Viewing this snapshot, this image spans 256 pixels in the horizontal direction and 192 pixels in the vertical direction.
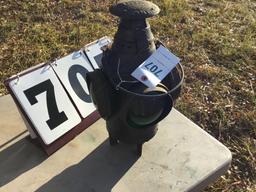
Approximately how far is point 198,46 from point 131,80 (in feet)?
6.68

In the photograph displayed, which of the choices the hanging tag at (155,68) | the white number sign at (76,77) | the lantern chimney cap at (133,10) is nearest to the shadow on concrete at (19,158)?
the white number sign at (76,77)

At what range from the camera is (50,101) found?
2.03 metres

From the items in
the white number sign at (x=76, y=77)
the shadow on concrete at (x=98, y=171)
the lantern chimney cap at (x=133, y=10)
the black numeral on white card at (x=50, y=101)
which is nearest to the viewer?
the lantern chimney cap at (x=133, y=10)

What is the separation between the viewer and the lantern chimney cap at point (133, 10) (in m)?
1.61

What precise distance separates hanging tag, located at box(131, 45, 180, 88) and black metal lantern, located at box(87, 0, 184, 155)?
47 millimetres

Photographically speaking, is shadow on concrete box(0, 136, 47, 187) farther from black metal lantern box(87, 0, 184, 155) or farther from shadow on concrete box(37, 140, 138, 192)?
black metal lantern box(87, 0, 184, 155)

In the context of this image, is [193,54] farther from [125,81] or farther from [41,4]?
[125,81]

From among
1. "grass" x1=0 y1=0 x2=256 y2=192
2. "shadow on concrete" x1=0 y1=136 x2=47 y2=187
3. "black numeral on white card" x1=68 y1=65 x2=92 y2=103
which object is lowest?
"grass" x1=0 y1=0 x2=256 y2=192

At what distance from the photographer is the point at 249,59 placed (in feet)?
11.4

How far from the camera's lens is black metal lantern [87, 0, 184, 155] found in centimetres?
166

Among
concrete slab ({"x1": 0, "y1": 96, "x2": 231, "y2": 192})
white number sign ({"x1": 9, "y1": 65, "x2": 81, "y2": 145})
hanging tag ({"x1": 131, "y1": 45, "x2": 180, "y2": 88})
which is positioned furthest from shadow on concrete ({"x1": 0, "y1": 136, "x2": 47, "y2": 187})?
hanging tag ({"x1": 131, "y1": 45, "x2": 180, "y2": 88})

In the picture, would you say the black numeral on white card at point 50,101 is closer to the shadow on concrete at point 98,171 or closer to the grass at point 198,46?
the shadow on concrete at point 98,171

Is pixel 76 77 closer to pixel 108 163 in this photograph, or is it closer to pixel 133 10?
pixel 108 163

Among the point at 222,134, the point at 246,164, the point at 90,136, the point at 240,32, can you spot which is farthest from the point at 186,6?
the point at 90,136
